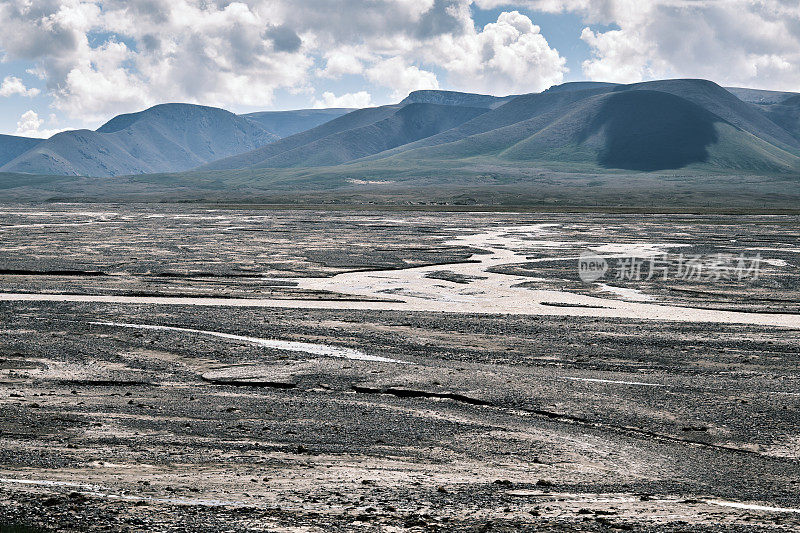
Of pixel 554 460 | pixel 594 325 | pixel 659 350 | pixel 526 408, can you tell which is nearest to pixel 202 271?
pixel 594 325

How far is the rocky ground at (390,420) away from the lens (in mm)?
8930

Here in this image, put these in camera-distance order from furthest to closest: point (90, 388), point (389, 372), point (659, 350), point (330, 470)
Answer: point (659, 350)
point (389, 372)
point (90, 388)
point (330, 470)

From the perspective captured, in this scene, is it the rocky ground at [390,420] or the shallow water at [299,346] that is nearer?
the rocky ground at [390,420]

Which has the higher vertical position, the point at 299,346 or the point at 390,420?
the point at 299,346

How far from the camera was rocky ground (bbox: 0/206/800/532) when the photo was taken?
8930 millimetres

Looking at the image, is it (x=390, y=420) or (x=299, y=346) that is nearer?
(x=390, y=420)

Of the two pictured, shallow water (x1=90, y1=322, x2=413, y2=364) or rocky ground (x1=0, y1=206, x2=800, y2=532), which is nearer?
rocky ground (x1=0, y1=206, x2=800, y2=532)

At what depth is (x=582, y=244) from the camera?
49.1m

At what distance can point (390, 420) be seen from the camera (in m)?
12.6

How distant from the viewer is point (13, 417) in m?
12.3

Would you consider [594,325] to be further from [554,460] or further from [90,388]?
[90,388]

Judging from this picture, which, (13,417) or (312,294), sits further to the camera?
(312,294)

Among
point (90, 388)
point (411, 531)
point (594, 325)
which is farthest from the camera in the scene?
point (594, 325)

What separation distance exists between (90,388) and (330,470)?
6.19 meters
